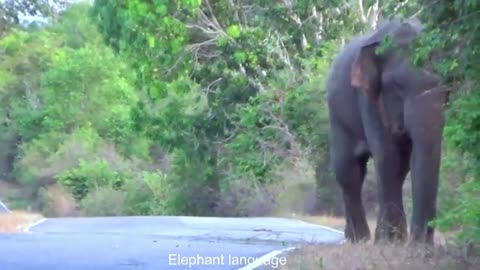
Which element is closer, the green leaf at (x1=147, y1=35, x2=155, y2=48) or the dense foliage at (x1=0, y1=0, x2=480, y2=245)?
the dense foliage at (x1=0, y1=0, x2=480, y2=245)

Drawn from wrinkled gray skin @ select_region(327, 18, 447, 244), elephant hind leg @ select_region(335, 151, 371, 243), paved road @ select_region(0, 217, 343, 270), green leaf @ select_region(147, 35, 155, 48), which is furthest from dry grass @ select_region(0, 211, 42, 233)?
wrinkled gray skin @ select_region(327, 18, 447, 244)

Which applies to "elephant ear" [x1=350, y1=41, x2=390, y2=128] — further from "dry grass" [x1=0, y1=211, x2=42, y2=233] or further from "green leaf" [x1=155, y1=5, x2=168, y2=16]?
"green leaf" [x1=155, y1=5, x2=168, y2=16]

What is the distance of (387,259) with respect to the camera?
13.0m

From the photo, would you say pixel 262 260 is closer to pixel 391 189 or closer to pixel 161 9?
pixel 391 189

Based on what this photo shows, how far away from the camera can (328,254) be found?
565 inches

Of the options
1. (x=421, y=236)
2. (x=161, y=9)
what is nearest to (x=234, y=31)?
(x=161, y=9)

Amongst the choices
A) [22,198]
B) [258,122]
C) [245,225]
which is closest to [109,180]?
[22,198]

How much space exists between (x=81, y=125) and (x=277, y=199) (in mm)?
28894

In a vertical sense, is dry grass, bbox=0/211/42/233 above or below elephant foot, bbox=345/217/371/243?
above

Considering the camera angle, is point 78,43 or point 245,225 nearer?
point 245,225

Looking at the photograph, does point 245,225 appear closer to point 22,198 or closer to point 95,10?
point 95,10

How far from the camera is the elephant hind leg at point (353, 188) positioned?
17.7 m

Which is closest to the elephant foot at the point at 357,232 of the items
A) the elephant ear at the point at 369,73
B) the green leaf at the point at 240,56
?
the elephant ear at the point at 369,73

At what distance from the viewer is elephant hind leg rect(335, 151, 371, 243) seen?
58.0 feet
